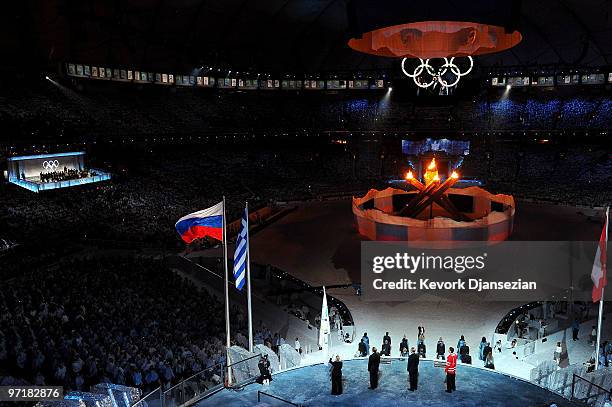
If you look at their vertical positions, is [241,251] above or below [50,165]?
below

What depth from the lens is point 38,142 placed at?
133ft

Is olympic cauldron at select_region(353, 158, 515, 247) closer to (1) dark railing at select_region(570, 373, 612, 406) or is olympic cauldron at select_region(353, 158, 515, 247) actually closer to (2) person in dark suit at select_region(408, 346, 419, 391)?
(1) dark railing at select_region(570, 373, 612, 406)

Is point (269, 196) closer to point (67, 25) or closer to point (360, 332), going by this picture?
point (67, 25)

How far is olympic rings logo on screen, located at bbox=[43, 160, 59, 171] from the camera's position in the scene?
43.1 metres

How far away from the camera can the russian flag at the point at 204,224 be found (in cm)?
1702

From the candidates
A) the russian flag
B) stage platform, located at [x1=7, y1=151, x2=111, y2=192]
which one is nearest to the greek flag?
the russian flag

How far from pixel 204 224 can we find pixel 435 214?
21929 millimetres

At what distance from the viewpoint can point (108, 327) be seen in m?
18.2

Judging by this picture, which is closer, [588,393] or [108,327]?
[588,393]

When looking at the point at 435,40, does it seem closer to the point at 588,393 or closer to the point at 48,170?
the point at 588,393

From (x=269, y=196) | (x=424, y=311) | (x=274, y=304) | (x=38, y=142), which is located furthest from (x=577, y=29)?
(x=38, y=142)

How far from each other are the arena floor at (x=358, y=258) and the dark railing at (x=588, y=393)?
3.50m

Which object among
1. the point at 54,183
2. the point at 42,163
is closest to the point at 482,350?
the point at 54,183

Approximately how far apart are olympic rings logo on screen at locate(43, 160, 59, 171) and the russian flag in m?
30.1
